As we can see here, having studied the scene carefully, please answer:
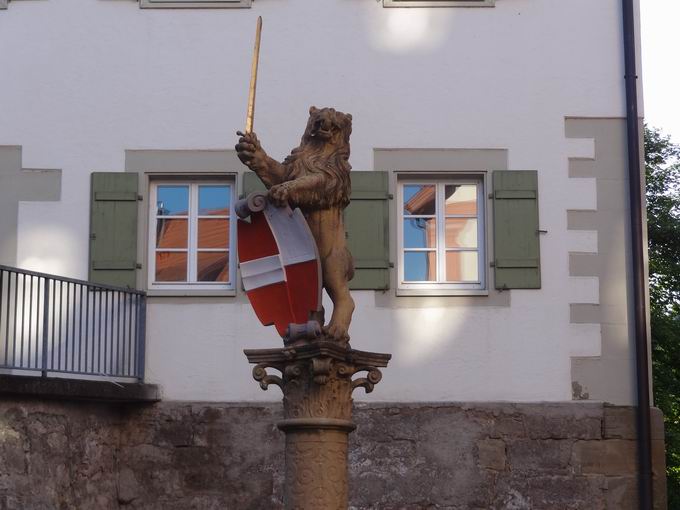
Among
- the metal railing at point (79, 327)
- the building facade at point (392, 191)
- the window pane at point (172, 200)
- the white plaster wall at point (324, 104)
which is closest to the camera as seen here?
the metal railing at point (79, 327)

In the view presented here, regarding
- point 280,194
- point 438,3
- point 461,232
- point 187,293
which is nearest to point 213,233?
point 187,293

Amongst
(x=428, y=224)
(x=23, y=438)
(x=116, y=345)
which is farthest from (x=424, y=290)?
(x=23, y=438)

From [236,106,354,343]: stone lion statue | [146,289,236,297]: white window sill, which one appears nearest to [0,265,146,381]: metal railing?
[146,289,236,297]: white window sill

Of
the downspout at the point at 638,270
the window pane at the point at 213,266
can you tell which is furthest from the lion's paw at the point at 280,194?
the downspout at the point at 638,270

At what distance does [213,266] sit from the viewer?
39.3 ft

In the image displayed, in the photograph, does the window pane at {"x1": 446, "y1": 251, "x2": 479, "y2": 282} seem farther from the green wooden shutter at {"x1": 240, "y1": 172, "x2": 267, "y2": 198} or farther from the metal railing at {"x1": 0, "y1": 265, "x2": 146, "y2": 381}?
the metal railing at {"x1": 0, "y1": 265, "x2": 146, "y2": 381}

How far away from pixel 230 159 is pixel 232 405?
213cm

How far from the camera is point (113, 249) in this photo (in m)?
11.7

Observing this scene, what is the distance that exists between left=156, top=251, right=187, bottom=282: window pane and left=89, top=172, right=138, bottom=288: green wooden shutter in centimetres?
28

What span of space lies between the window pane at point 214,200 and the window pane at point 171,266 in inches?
17.5

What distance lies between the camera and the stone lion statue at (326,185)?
7.70m

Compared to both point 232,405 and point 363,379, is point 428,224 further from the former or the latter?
point 363,379

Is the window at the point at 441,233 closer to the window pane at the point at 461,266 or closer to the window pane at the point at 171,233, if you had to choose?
the window pane at the point at 461,266

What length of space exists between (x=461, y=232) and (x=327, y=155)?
430 cm
